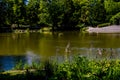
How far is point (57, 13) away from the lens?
76.7 metres

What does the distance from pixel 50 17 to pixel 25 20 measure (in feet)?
19.8

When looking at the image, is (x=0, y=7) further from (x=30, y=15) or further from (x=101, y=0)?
(x=101, y=0)

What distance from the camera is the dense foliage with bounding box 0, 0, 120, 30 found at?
75625mm

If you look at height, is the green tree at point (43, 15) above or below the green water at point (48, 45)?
above

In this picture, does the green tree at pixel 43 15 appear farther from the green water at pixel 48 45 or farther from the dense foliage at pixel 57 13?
Result: the green water at pixel 48 45

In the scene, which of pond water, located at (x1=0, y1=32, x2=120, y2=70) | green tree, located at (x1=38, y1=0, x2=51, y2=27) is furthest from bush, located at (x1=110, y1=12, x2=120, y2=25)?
pond water, located at (x1=0, y1=32, x2=120, y2=70)

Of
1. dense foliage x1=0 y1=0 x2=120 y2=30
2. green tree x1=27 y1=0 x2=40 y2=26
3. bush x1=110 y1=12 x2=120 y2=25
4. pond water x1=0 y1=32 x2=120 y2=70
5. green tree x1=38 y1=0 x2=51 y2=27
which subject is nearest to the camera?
pond water x1=0 y1=32 x2=120 y2=70

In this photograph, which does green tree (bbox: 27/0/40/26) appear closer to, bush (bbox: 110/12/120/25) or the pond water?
bush (bbox: 110/12/120/25)

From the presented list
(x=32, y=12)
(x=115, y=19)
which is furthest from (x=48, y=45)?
(x=32, y=12)

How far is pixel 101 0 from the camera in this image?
80875 mm

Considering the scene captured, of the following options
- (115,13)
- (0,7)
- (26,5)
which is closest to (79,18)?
(115,13)

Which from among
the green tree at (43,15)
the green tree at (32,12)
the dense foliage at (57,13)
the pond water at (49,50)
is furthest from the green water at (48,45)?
the green tree at (32,12)

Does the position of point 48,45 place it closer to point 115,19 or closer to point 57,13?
point 115,19

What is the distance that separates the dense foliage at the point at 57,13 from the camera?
75.6 metres
